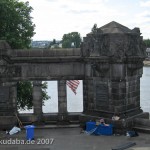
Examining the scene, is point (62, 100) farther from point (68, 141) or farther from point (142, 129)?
point (142, 129)

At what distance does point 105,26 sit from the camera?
1658 cm

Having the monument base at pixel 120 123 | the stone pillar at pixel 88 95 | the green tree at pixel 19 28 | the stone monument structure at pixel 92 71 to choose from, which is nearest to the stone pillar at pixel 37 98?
the stone monument structure at pixel 92 71

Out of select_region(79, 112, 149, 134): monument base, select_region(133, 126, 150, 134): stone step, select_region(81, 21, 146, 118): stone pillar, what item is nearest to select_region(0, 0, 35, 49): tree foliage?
select_region(81, 21, 146, 118): stone pillar

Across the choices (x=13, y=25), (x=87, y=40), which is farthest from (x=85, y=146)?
(x=13, y=25)

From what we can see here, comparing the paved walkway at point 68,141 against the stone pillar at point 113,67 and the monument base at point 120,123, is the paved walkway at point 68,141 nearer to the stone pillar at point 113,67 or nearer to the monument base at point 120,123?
the monument base at point 120,123

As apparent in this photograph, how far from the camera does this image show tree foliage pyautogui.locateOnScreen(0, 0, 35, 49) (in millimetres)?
27203

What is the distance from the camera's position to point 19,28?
29.3 m

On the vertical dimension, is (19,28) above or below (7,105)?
above

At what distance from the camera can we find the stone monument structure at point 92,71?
1563 cm

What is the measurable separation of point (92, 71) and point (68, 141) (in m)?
3.74

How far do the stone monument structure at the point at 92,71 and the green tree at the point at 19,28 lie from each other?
10192 millimetres

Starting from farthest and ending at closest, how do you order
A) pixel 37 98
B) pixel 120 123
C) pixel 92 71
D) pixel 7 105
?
pixel 37 98 → pixel 7 105 → pixel 92 71 → pixel 120 123

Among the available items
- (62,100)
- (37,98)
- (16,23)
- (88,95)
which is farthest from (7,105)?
(16,23)

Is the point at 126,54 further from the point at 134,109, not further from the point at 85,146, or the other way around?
the point at 85,146
